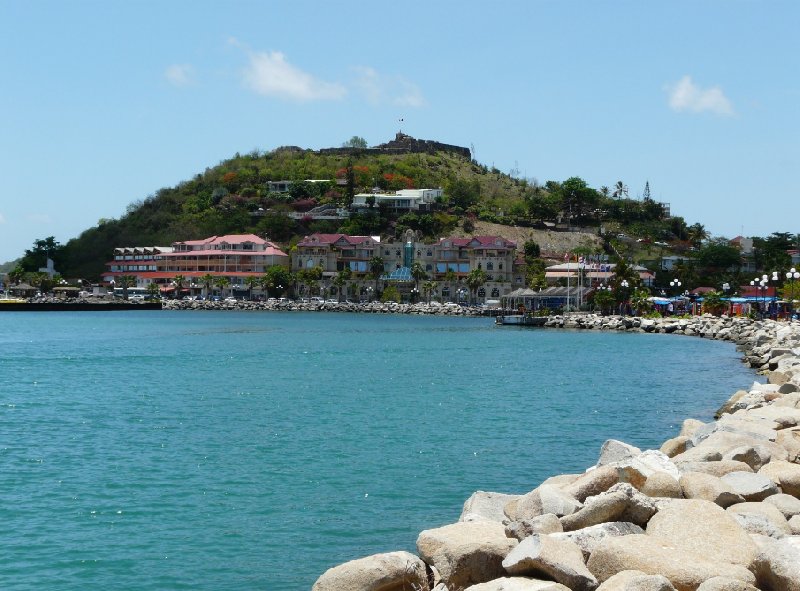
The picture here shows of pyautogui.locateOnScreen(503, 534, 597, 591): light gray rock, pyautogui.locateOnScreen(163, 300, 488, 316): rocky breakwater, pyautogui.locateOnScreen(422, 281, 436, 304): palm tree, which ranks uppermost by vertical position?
pyautogui.locateOnScreen(422, 281, 436, 304): palm tree

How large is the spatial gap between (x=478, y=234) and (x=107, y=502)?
14563 cm

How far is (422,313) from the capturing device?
127 metres

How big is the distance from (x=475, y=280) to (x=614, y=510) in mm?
123921

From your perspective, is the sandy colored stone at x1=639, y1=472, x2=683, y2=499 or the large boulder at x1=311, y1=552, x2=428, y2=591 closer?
the large boulder at x1=311, y1=552, x2=428, y2=591

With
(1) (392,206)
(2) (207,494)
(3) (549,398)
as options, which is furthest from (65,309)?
(2) (207,494)

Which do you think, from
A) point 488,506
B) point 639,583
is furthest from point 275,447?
point 639,583

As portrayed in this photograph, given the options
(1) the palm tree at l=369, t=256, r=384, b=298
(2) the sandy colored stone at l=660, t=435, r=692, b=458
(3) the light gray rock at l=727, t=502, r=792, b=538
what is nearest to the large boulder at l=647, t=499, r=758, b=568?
(3) the light gray rock at l=727, t=502, r=792, b=538

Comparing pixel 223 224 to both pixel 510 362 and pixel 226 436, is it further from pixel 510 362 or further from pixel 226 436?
pixel 226 436

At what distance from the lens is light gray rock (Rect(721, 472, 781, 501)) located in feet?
38.0

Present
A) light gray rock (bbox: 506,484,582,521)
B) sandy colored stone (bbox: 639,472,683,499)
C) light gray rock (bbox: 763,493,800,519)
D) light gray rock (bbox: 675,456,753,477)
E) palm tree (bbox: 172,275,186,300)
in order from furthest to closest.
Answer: palm tree (bbox: 172,275,186,300) → light gray rock (bbox: 675,456,753,477) → sandy colored stone (bbox: 639,472,683,499) → light gray rock (bbox: 763,493,800,519) → light gray rock (bbox: 506,484,582,521)

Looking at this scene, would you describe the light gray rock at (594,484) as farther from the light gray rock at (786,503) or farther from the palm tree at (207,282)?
the palm tree at (207,282)

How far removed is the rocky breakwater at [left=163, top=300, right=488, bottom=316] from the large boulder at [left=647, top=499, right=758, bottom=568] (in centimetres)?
11269

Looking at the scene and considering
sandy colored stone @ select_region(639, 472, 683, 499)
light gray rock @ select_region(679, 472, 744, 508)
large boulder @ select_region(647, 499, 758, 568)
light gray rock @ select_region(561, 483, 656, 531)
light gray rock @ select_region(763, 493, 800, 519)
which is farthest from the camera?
sandy colored stone @ select_region(639, 472, 683, 499)

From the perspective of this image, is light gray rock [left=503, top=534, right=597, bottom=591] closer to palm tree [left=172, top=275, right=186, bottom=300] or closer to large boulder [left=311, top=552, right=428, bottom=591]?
large boulder [left=311, top=552, right=428, bottom=591]
